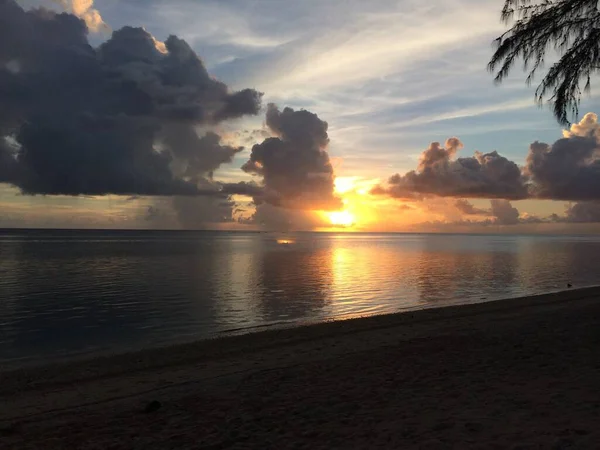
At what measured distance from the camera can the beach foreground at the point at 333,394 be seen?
24.4ft

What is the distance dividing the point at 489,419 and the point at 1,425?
30.9 ft

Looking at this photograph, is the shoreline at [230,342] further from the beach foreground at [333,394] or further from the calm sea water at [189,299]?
the calm sea water at [189,299]

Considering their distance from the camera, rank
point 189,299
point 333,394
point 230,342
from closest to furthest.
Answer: point 333,394
point 230,342
point 189,299

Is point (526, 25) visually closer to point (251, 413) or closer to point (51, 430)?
point (251, 413)

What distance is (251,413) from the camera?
875cm

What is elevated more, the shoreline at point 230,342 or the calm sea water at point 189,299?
the shoreline at point 230,342

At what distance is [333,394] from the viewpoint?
972 centimetres

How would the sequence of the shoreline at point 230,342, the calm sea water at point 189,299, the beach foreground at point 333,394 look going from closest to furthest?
the beach foreground at point 333,394 → the shoreline at point 230,342 → the calm sea water at point 189,299

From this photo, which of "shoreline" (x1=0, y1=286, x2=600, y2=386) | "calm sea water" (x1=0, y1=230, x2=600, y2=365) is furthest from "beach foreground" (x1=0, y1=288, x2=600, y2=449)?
"calm sea water" (x1=0, y1=230, x2=600, y2=365)

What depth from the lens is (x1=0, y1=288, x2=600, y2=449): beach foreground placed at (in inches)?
293

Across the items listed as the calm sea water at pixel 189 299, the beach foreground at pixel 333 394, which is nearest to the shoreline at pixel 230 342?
the beach foreground at pixel 333 394

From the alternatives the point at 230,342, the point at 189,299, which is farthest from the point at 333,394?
the point at 189,299

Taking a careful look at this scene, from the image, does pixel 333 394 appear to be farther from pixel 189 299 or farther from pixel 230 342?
pixel 189 299

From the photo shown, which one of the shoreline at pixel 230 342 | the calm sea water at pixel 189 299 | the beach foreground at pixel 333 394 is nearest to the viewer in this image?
the beach foreground at pixel 333 394
